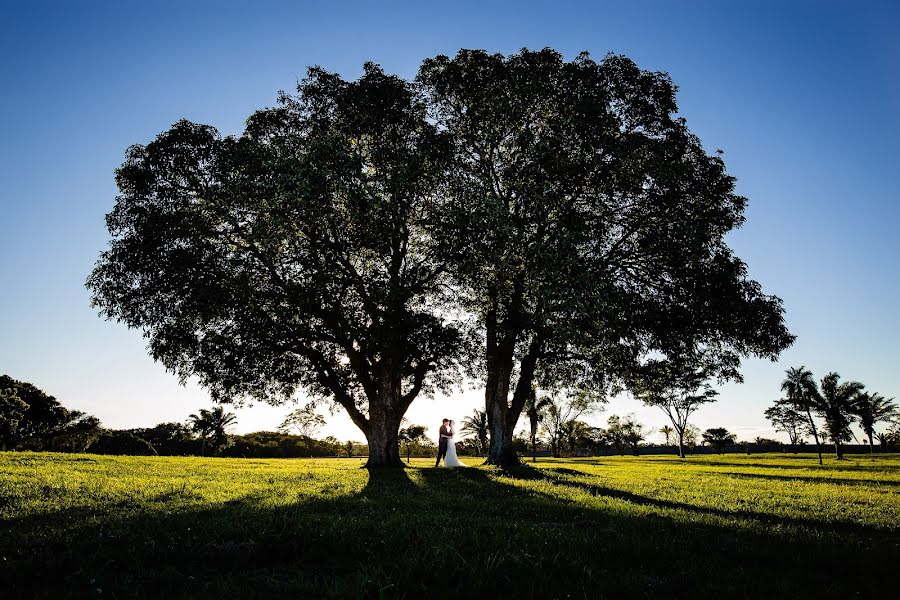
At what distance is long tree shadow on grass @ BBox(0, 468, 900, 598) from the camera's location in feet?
13.0

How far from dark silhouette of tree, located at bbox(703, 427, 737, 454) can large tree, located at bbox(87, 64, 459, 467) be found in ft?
290

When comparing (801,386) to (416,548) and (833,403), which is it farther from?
(416,548)

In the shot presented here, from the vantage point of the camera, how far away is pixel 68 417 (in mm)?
63500

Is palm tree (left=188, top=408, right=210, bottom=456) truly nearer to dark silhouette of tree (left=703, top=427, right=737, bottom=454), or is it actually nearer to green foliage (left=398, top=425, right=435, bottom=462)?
green foliage (left=398, top=425, right=435, bottom=462)

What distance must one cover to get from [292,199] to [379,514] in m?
14.5

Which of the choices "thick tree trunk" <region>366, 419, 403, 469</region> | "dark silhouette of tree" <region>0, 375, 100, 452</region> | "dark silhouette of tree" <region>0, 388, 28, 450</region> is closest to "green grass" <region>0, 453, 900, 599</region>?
"thick tree trunk" <region>366, 419, 403, 469</region>

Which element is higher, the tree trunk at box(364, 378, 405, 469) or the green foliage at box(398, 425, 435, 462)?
the tree trunk at box(364, 378, 405, 469)

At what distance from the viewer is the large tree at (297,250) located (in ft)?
65.2

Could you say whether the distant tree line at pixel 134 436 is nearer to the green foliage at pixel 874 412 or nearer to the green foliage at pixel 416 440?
the green foliage at pixel 416 440

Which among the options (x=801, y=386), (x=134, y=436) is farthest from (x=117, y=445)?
(x=801, y=386)

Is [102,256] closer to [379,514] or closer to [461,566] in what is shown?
[379,514]

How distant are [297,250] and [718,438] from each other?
99.0 meters

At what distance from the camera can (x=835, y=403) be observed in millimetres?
71250

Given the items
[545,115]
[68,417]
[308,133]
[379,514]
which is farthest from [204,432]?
[379,514]
